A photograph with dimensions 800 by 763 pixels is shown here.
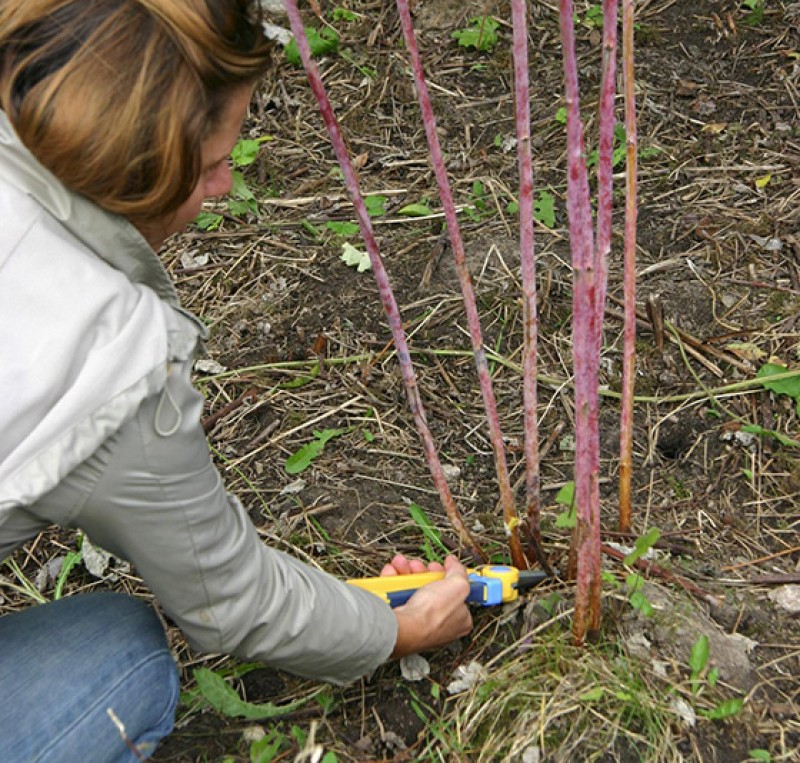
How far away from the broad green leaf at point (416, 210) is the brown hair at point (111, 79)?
5.08 ft

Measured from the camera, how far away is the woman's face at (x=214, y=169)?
4.14 feet

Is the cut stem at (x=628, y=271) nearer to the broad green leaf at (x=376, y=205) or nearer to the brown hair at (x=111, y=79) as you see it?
the brown hair at (x=111, y=79)

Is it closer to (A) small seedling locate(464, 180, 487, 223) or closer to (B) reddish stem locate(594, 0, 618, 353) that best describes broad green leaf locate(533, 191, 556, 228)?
(A) small seedling locate(464, 180, 487, 223)

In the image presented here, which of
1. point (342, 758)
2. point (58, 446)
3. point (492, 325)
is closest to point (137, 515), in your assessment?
point (58, 446)

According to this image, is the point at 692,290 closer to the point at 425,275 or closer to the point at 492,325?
the point at 492,325

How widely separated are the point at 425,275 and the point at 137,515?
1.47 metres

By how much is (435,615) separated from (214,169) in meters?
0.81

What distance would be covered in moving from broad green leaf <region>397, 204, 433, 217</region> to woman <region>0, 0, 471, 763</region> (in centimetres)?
140

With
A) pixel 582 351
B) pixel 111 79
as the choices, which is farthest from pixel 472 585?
pixel 111 79

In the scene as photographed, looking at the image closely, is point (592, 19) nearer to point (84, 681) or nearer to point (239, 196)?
point (239, 196)

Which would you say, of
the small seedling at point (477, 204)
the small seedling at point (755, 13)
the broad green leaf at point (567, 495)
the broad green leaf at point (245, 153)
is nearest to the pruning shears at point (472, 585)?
the broad green leaf at point (567, 495)

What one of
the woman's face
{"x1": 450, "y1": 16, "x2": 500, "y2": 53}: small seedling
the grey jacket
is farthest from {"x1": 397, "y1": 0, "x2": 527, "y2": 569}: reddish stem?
{"x1": 450, "y1": 16, "x2": 500, "y2": 53}: small seedling

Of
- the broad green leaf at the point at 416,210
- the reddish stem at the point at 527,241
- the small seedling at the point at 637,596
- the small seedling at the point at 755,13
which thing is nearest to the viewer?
the reddish stem at the point at 527,241

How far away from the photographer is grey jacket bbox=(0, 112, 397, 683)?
1.14 m
